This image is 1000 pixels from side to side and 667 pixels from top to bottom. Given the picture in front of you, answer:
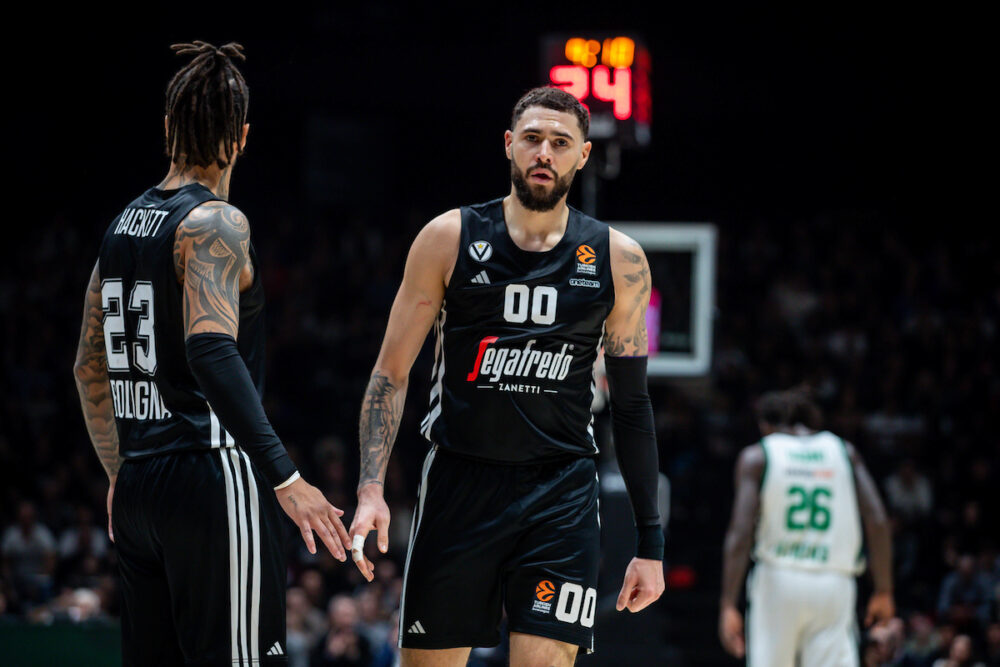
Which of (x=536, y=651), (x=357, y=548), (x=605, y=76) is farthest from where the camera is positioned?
(x=605, y=76)

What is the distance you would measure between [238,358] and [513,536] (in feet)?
3.71

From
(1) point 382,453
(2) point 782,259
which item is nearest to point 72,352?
(2) point 782,259

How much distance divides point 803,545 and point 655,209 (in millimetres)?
10574

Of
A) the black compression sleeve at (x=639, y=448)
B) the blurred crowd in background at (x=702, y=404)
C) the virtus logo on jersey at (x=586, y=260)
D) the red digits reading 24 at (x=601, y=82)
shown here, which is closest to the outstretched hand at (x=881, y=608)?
the blurred crowd in background at (x=702, y=404)

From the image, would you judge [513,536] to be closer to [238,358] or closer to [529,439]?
[529,439]

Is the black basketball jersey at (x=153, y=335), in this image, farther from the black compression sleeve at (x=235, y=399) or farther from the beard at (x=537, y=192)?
the beard at (x=537, y=192)

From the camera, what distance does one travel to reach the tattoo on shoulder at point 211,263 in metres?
3.15

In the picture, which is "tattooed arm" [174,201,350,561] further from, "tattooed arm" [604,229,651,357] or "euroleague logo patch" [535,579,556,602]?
"tattooed arm" [604,229,651,357]

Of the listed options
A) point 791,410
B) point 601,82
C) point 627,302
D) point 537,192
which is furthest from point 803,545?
point 537,192

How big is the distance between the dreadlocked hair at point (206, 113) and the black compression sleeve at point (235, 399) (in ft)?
2.08

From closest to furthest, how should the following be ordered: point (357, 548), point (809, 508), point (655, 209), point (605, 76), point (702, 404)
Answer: point (357, 548) < point (809, 508) < point (605, 76) < point (702, 404) < point (655, 209)

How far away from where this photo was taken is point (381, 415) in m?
3.85

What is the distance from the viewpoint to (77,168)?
55.3ft

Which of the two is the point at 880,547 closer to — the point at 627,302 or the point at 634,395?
the point at 634,395
